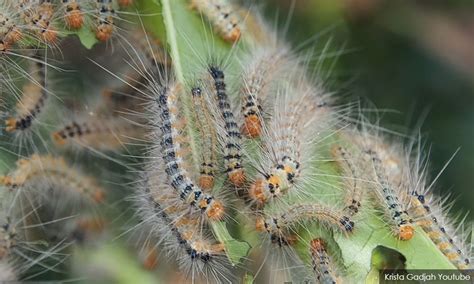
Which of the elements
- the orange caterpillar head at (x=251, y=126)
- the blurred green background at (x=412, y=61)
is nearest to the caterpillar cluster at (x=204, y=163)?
the orange caterpillar head at (x=251, y=126)

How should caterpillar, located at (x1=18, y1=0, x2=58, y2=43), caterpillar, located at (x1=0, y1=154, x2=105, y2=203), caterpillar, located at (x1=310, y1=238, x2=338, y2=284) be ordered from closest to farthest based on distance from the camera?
caterpillar, located at (x1=310, y1=238, x2=338, y2=284), caterpillar, located at (x1=18, y1=0, x2=58, y2=43), caterpillar, located at (x1=0, y1=154, x2=105, y2=203)

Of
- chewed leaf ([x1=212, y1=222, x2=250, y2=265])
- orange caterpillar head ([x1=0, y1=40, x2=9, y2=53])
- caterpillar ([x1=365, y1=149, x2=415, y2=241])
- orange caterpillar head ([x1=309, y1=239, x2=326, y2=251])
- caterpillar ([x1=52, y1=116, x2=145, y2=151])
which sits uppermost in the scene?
caterpillar ([x1=52, y1=116, x2=145, y2=151])

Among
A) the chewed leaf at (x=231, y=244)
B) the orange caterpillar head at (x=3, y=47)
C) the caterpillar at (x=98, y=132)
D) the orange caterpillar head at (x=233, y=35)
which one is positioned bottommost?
the chewed leaf at (x=231, y=244)

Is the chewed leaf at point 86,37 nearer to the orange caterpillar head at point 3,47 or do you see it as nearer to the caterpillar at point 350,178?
the orange caterpillar head at point 3,47

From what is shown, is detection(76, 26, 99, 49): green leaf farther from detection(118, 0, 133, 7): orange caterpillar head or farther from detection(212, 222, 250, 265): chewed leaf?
detection(212, 222, 250, 265): chewed leaf

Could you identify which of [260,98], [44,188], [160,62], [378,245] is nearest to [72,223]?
[44,188]

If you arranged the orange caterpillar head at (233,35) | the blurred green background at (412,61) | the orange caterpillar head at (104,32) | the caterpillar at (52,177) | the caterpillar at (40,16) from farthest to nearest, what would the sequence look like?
the blurred green background at (412,61), the orange caterpillar head at (233,35), the caterpillar at (52,177), the orange caterpillar head at (104,32), the caterpillar at (40,16)

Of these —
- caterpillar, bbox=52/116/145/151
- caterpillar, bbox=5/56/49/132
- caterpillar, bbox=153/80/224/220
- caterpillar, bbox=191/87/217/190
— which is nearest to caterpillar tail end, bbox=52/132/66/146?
caterpillar, bbox=52/116/145/151
